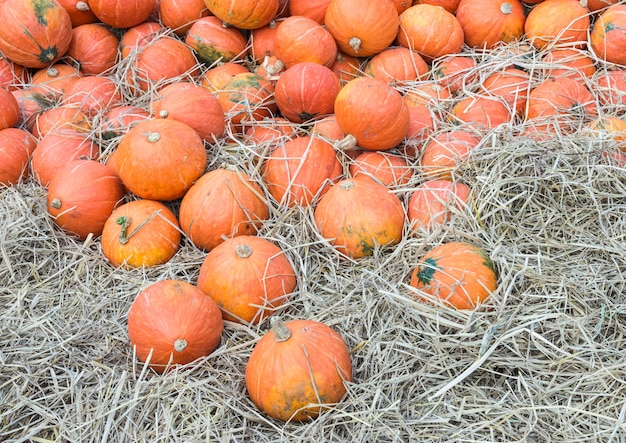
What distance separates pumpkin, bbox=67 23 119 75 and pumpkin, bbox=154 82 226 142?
44.0 inches

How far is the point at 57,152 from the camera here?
3.92m

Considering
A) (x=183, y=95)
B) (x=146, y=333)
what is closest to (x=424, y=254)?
(x=146, y=333)

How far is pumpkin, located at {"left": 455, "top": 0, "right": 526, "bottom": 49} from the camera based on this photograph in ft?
15.3

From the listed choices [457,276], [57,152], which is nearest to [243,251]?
[457,276]

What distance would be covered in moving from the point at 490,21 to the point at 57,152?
10.7 ft

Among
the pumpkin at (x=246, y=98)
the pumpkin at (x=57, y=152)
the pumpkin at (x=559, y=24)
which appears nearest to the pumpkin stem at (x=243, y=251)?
the pumpkin at (x=246, y=98)

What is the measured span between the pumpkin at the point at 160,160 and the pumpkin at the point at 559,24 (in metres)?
2.72

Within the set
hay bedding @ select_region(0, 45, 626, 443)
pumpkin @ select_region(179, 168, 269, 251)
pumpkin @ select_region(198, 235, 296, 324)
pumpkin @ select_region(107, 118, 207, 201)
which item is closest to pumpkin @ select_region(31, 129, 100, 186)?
hay bedding @ select_region(0, 45, 626, 443)

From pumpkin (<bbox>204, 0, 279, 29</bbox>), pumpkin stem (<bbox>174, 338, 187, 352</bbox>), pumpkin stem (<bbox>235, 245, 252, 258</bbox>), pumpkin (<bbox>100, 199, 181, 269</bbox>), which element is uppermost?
pumpkin (<bbox>204, 0, 279, 29</bbox>)

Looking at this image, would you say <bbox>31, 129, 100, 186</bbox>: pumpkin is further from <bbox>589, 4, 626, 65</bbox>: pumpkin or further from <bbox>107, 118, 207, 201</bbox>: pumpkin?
<bbox>589, 4, 626, 65</bbox>: pumpkin

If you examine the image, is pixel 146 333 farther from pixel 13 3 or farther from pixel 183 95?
pixel 13 3

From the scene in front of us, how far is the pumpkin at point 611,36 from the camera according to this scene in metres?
4.32

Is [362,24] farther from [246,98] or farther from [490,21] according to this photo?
[490,21]

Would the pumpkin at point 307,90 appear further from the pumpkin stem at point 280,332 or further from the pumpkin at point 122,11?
the pumpkin stem at point 280,332
